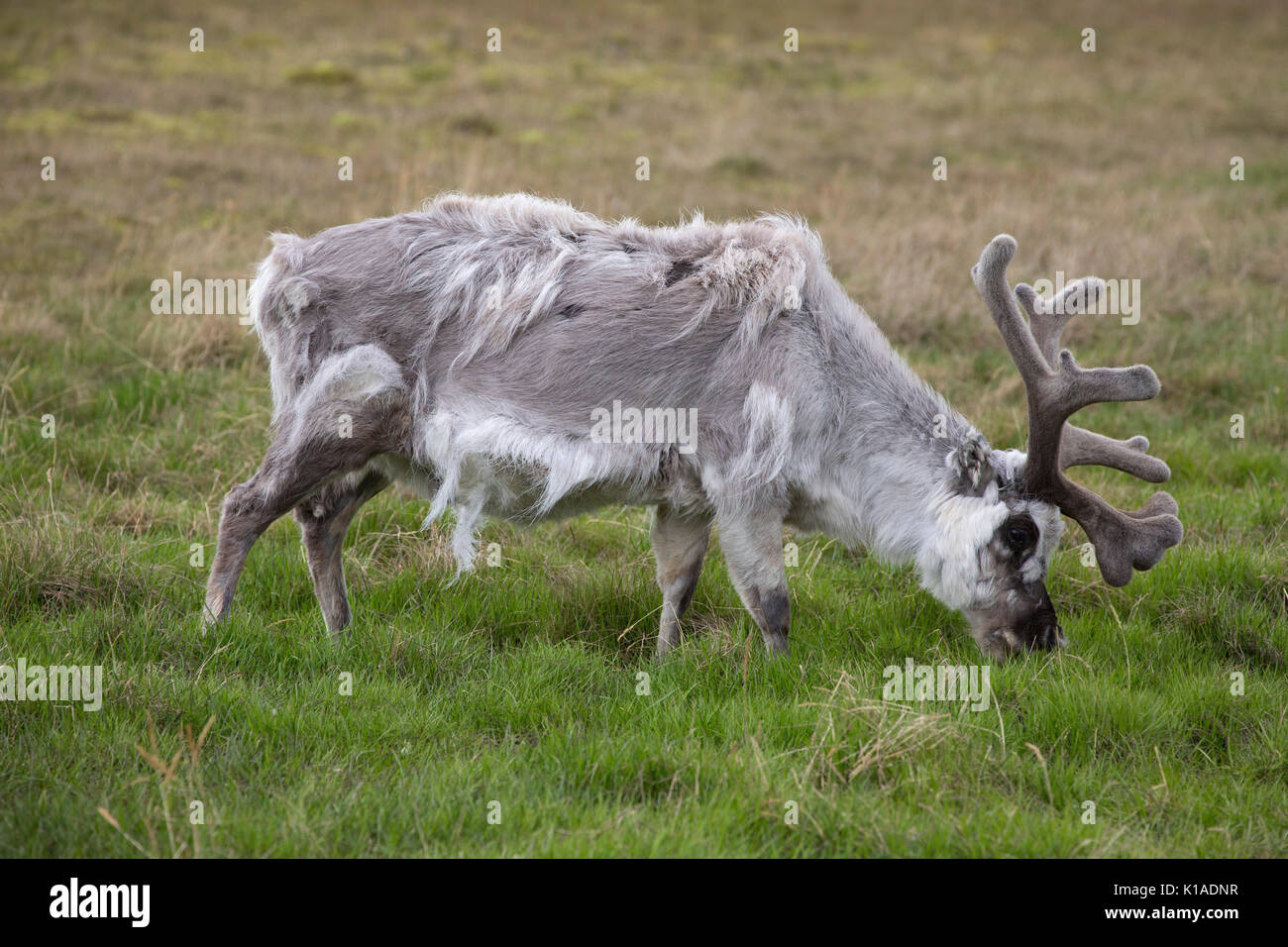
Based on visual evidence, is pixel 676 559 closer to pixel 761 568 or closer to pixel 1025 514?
pixel 761 568

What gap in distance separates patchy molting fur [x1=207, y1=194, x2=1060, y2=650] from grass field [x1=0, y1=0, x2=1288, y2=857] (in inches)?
24.5

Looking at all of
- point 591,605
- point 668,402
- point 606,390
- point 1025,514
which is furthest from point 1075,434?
point 591,605

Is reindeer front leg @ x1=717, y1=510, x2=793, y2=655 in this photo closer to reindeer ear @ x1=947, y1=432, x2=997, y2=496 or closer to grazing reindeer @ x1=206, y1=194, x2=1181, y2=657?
grazing reindeer @ x1=206, y1=194, x2=1181, y2=657

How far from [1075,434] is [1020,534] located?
656mm

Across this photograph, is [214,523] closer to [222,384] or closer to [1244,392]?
[222,384]

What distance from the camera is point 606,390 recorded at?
5266 millimetres

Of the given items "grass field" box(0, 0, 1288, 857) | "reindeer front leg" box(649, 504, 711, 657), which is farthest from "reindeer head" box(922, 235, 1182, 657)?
"reindeer front leg" box(649, 504, 711, 657)

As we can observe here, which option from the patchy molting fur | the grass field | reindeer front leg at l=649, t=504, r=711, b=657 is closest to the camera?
the grass field

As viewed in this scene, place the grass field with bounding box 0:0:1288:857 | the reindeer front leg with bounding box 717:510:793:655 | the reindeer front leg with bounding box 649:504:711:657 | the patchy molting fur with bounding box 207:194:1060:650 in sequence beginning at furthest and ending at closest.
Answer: the reindeer front leg with bounding box 649:504:711:657 < the reindeer front leg with bounding box 717:510:793:655 < the patchy molting fur with bounding box 207:194:1060:650 < the grass field with bounding box 0:0:1288:857

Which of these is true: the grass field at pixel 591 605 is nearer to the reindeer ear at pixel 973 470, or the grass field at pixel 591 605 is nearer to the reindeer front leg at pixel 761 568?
the reindeer front leg at pixel 761 568

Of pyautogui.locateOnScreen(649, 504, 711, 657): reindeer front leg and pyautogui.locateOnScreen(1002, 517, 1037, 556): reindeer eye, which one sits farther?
pyautogui.locateOnScreen(649, 504, 711, 657): reindeer front leg

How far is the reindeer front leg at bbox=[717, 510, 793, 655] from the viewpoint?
17.5 ft

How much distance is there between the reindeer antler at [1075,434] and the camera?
5.35 m

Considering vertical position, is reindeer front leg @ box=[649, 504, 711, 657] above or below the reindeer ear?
below
